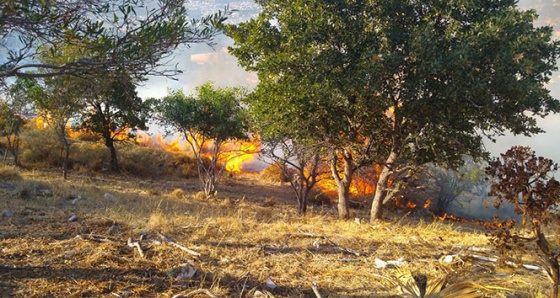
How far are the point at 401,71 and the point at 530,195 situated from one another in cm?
595

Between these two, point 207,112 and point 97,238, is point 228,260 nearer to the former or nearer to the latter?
point 97,238

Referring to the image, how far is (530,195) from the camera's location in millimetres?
3959

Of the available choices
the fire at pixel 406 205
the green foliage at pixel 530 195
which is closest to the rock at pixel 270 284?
the green foliage at pixel 530 195

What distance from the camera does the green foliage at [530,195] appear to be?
3.84 m

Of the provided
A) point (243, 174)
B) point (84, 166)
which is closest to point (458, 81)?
point (84, 166)

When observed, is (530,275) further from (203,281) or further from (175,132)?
(175,132)

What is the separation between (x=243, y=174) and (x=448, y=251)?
3381 cm

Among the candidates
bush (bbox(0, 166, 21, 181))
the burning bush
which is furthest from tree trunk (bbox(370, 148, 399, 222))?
the burning bush

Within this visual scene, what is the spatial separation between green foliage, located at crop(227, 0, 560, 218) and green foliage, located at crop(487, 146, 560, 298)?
181 inches

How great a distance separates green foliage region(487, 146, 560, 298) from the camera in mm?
3840

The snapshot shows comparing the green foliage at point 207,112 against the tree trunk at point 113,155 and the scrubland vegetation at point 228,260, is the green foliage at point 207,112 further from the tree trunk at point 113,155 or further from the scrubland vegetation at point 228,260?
the scrubland vegetation at point 228,260

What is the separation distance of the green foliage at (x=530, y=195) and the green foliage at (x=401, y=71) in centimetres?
461

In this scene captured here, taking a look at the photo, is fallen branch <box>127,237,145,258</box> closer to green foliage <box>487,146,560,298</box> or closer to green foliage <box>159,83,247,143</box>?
green foliage <box>487,146,560,298</box>

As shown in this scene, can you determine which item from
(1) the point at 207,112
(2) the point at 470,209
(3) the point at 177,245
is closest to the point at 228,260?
(3) the point at 177,245
